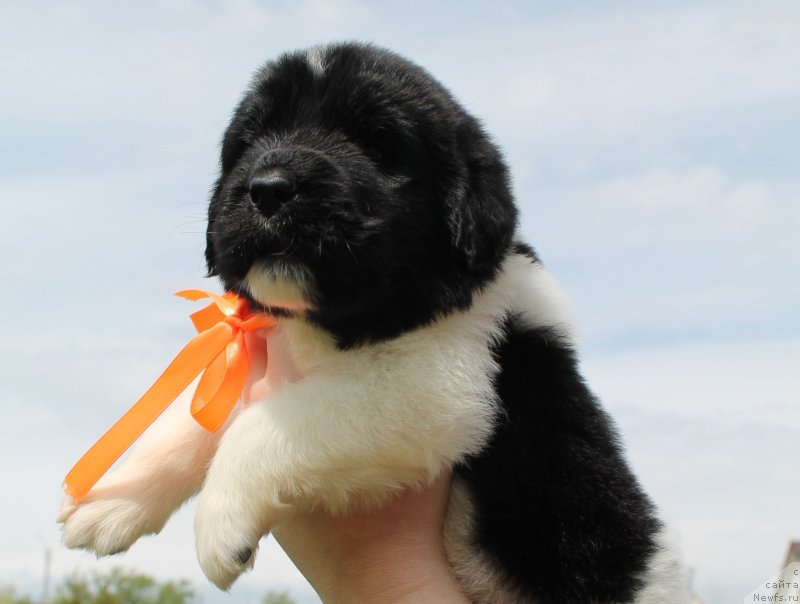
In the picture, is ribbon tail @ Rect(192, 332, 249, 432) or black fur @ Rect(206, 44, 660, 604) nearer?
black fur @ Rect(206, 44, 660, 604)

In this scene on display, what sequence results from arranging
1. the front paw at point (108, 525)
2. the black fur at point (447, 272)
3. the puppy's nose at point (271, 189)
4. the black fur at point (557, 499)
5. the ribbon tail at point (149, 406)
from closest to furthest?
the puppy's nose at point (271, 189), the black fur at point (447, 272), the black fur at point (557, 499), the front paw at point (108, 525), the ribbon tail at point (149, 406)

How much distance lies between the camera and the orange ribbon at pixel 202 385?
334 cm

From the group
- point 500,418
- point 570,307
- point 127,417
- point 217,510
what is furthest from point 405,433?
point 127,417

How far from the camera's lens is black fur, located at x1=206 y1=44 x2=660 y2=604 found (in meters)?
2.95

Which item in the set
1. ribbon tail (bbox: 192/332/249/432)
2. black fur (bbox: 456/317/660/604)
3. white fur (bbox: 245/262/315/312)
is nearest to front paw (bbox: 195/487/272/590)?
ribbon tail (bbox: 192/332/249/432)

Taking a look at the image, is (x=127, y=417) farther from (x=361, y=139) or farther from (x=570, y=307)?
(x=570, y=307)

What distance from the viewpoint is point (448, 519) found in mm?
3359

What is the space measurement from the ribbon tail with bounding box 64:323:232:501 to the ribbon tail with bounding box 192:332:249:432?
10 cm

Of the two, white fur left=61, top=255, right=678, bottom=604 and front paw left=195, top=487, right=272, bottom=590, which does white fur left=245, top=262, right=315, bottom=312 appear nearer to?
white fur left=61, top=255, right=678, bottom=604

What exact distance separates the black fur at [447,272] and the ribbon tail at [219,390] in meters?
0.44

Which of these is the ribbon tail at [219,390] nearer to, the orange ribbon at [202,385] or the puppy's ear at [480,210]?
the orange ribbon at [202,385]

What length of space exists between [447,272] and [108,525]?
4.97 feet

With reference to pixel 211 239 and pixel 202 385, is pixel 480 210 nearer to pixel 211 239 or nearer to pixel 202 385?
pixel 211 239

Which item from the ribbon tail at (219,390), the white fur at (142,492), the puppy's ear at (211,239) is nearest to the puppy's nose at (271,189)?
the puppy's ear at (211,239)
